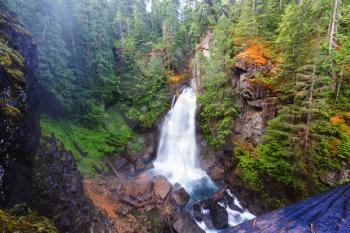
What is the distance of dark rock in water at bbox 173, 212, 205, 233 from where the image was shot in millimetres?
13677

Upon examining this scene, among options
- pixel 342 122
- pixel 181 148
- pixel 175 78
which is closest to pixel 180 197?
pixel 181 148

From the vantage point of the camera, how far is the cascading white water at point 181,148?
19.9 metres

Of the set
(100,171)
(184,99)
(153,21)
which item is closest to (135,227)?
(100,171)

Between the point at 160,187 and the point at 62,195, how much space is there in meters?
7.40

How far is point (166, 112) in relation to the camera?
82.9ft

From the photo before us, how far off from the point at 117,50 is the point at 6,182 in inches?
1338

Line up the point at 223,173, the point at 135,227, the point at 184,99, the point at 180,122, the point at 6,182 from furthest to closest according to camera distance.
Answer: the point at 184,99
the point at 180,122
the point at 223,173
the point at 135,227
the point at 6,182

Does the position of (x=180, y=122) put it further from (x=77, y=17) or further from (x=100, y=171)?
(x=77, y=17)

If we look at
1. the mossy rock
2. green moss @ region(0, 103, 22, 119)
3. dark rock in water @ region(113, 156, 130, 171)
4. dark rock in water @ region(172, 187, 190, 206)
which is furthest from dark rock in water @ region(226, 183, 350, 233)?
dark rock in water @ region(113, 156, 130, 171)

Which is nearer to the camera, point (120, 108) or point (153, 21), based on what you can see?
point (120, 108)

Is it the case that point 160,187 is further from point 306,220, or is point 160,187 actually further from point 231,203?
point 306,220

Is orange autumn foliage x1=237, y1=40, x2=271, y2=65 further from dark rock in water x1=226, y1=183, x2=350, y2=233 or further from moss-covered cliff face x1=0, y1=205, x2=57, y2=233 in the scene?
moss-covered cliff face x1=0, y1=205, x2=57, y2=233

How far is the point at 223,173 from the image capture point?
19531 millimetres

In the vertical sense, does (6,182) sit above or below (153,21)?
below
